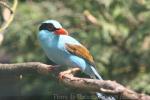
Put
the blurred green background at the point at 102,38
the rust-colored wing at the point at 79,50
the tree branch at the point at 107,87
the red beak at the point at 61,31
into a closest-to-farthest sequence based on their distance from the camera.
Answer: the tree branch at the point at 107,87 < the red beak at the point at 61,31 < the rust-colored wing at the point at 79,50 < the blurred green background at the point at 102,38

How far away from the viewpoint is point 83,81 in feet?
6.73

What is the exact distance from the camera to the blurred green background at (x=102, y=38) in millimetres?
4484

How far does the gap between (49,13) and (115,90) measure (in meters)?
3.18

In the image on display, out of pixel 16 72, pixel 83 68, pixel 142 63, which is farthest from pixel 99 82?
pixel 142 63

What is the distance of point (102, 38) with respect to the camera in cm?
463

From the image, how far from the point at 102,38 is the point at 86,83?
2626 mm

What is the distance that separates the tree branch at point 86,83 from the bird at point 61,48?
0.20 metres

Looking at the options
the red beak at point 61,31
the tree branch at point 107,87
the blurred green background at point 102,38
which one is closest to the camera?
→ the tree branch at point 107,87

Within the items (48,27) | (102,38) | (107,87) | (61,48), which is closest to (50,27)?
(48,27)

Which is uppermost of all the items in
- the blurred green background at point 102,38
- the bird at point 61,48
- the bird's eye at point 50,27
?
the blurred green background at point 102,38

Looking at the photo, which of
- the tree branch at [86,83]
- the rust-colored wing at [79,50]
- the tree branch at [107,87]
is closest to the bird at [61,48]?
the rust-colored wing at [79,50]

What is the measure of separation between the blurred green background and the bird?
1.41 m

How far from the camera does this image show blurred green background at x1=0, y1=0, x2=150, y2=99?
4484 mm

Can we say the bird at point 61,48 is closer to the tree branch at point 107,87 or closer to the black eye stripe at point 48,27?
the black eye stripe at point 48,27
